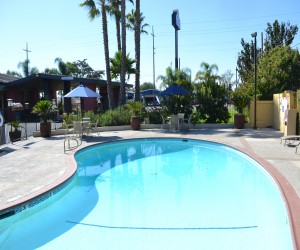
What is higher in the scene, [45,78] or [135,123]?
[45,78]

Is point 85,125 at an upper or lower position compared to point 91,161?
upper

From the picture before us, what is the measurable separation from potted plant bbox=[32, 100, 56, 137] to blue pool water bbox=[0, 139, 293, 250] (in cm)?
557

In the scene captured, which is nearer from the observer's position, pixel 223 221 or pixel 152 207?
pixel 223 221

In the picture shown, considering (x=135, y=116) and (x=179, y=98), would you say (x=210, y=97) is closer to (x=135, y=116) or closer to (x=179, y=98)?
(x=179, y=98)

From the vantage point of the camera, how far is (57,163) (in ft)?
29.2

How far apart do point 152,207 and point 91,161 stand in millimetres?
4804

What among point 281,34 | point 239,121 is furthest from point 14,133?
point 281,34

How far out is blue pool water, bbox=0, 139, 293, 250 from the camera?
16.4 ft

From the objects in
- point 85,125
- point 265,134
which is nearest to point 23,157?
point 85,125

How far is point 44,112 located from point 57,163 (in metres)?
6.40

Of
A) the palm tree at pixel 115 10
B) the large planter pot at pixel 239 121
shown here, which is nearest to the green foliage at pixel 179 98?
the large planter pot at pixel 239 121

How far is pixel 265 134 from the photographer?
14109 mm

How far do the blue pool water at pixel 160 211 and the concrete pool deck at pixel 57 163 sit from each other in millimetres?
264

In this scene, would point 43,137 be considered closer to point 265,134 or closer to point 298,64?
point 265,134
